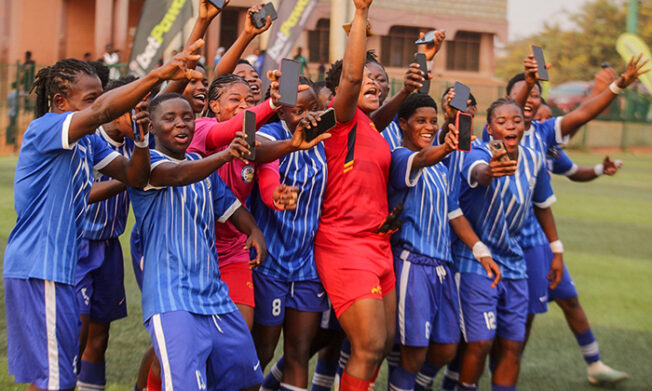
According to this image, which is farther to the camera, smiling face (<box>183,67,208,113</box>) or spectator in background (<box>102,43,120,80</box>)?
spectator in background (<box>102,43,120,80</box>)

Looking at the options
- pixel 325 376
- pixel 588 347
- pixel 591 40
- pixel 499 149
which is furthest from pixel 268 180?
pixel 591 40

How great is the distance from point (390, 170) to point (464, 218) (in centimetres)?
69

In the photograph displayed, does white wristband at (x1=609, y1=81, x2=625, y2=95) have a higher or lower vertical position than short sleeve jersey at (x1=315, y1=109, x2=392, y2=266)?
higher

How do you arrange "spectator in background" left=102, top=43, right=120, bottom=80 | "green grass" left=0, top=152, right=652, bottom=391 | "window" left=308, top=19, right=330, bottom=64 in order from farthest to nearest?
"window" left=308, top=19, right=330, bottom=64 → "spectator in background" left=102, top=43, right=120, bottom=80 → "green grass" left=0, top=152, right=652, bottom=391

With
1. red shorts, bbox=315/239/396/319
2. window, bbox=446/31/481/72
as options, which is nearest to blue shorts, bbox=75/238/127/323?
red shorts, bbox=315/239/396/319

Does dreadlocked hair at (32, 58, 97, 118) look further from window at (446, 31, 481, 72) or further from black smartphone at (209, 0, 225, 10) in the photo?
window at (446, 31, 481, 72)

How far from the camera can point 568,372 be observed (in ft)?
22.4

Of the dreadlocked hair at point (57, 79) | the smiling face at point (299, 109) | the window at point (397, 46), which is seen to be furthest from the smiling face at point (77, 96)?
the window at point (397, 46)

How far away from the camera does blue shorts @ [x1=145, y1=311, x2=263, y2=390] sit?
3.97 metres

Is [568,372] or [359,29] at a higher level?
[359,29]

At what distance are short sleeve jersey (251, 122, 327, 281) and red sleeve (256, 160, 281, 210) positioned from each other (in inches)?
4.4

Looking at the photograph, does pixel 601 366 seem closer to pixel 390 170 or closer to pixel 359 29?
pixel 390 170

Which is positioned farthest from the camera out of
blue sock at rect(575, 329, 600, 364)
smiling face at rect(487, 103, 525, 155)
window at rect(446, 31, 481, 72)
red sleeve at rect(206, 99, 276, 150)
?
window at rect(446, 31, 481, 72)

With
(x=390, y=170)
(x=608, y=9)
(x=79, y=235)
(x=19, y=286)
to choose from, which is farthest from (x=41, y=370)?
(x=608, y=9)
